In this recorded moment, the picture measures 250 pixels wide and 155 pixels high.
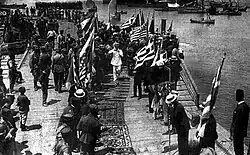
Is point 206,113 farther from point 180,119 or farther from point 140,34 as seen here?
point 140,34

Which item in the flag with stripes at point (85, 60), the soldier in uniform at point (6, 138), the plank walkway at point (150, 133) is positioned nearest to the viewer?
the soldier in uniform at point (6, 138)

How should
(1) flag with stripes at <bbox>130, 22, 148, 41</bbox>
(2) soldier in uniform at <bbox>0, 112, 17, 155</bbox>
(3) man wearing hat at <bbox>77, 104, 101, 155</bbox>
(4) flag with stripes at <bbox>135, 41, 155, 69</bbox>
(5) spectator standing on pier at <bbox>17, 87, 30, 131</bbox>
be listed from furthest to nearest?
1. (1) flag with stripes at <bbox>130, 22, 148, 41</bbox>
2. (4) flag with stripes at <bbox>135, 41, 155, 69</bbox>
3. (5) spectator standing on pier at <bbox>17, 87, 30, 131</bbox>
4. (3) man wearing hat at <bbox>77, 104, 101, 155</bbox>
5. (2) soldier in uniform at <bbox>0, 112, 17, 155</bbox>

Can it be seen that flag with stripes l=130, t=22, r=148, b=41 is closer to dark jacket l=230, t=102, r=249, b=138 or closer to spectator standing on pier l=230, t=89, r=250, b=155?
spectator standing on pier l=230, t=89, r=250, b=155

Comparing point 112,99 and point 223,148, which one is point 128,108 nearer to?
point 112,99

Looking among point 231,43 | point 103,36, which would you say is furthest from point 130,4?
point 103,36

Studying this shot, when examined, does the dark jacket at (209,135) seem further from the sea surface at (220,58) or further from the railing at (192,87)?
the sea surface at (220,58)

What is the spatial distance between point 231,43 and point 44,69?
140 feet

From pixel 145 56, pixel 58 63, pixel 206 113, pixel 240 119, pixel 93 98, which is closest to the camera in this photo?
pixel 206 113

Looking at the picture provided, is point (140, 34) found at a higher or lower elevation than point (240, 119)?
higher

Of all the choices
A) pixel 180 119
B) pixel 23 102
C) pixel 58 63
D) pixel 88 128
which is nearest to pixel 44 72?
pixel 58 63

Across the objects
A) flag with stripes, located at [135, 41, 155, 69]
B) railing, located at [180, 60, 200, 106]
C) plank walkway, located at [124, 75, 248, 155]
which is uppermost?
flag with stripes, located at [135, 41, 155, 69]

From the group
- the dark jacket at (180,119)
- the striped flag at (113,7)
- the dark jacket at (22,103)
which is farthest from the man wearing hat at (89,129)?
the striped flag at (113,7)

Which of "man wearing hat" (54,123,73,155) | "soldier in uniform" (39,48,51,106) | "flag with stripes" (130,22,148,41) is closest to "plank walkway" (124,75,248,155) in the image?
"man wearing hat" (54,123,73,155)

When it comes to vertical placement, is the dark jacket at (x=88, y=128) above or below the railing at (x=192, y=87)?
above
